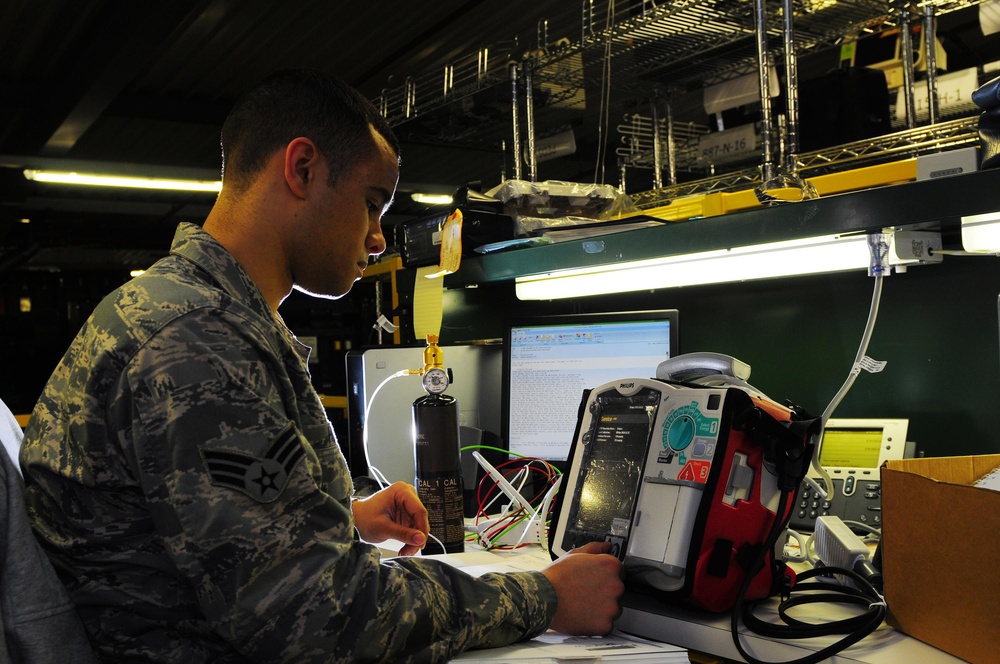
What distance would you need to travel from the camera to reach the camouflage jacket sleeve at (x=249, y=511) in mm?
858

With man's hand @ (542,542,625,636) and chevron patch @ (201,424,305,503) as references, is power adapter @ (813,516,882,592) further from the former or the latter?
chevron patch @ (201,424,305,503)

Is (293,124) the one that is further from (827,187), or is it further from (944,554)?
(827,187)

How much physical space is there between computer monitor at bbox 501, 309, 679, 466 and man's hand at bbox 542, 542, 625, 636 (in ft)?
2.05

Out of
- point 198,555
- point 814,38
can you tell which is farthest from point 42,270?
point 198,555

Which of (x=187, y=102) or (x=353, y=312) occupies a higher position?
(x=187, y=102)

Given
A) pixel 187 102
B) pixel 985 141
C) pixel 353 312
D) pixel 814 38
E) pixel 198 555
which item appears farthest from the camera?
pixel 353 312

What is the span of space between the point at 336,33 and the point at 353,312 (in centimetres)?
293

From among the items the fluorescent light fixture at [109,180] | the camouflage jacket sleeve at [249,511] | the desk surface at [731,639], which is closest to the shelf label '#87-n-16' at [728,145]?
the desk surface at [731,639]

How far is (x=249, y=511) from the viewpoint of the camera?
86cm

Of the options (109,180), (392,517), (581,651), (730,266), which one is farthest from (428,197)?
(581,651)

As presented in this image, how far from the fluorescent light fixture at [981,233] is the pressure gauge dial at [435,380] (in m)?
0.98

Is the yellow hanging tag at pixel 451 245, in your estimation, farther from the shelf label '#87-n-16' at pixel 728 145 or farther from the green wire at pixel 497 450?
the shelf label '#87-n-16' at pixel 728 145

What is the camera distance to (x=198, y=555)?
0.86m

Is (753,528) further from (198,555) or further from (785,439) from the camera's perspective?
(198,555)
